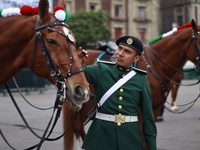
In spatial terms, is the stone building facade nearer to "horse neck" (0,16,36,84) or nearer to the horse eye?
"horse neck" (0,16,36,84)

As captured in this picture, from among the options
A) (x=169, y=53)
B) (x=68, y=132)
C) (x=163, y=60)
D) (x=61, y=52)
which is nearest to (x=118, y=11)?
(x=169, y=53)

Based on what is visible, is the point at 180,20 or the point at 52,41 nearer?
the point at 52,41

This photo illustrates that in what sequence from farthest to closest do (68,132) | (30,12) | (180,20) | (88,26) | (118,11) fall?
(180,20) < (118,11) < (88,26) < (68,132) < (30,12)

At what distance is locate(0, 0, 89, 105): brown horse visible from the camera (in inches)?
135

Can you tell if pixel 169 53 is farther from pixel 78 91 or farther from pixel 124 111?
pixel 78 91

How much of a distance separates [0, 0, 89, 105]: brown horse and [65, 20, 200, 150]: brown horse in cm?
210

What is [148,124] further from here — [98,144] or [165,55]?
[165,55]

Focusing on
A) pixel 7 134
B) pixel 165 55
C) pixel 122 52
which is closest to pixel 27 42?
pixel 122 52

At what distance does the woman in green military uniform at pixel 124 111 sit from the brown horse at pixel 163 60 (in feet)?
7.48

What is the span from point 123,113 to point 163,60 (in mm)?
3178

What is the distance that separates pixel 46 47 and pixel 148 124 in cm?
117

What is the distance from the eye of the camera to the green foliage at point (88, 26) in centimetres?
3978

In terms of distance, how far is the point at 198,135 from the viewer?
833 cm

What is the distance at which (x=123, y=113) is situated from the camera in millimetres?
3475
